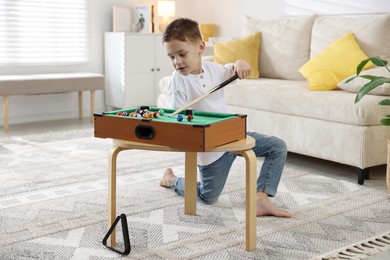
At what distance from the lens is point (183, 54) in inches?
82.0

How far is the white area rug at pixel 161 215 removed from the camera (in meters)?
1.96

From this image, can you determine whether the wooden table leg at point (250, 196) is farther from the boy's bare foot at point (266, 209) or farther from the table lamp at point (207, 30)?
the table lamp at point (207, 30)

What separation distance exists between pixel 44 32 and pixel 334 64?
2.67 m

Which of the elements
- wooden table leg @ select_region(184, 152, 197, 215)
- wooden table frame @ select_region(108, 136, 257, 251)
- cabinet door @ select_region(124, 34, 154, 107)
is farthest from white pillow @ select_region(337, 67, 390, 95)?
cabinet door @ select_region(124, 34, 154, 107)

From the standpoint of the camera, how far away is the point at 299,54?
4074 mm

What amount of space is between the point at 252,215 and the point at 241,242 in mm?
154

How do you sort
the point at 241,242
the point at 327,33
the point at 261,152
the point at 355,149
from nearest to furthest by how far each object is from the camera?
the point at 241,242
the point at 261,152
the point at 355,149
the point at 327,33

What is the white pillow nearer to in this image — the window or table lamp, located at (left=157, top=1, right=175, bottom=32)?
table lamp, located at (left=157, top=1, right=175, bottom=32)

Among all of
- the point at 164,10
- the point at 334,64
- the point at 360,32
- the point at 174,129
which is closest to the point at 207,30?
the point at 164,10

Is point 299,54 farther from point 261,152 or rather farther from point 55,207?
point 55,207

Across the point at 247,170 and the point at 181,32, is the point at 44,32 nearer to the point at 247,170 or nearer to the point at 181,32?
the point at 181,32

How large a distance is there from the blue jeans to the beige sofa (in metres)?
0.74

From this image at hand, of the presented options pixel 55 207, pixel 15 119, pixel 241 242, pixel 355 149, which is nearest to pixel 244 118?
pixel 241 242

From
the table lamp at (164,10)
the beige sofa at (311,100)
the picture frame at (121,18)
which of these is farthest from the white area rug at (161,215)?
the table lamp at (164,10)
